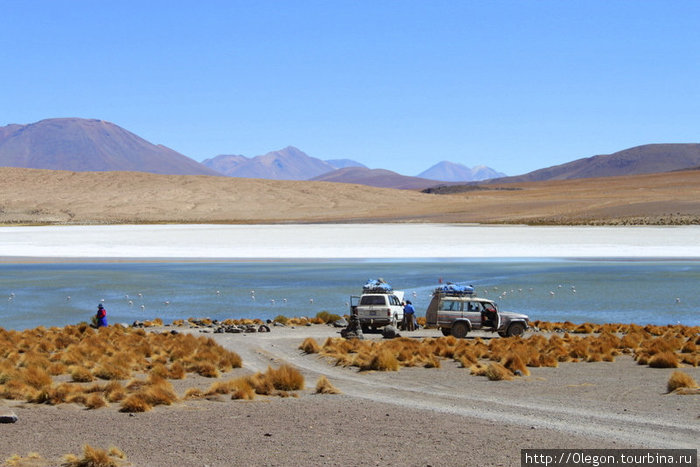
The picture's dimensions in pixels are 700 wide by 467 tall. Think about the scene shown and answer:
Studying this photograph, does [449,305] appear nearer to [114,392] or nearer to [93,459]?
[114,392]

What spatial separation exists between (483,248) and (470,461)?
4633 centimetres

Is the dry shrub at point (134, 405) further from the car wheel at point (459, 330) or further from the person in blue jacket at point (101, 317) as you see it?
the person in blue jacket at point (101, 317)

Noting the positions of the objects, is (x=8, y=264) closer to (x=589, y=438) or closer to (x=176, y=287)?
(x=176, y=287)

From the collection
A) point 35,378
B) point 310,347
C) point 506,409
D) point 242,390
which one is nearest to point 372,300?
point 310,347

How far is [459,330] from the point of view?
20.8 meters

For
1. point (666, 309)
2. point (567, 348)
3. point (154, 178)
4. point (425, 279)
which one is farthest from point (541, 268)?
point (154, 178)

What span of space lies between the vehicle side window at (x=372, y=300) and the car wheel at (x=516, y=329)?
134 inches

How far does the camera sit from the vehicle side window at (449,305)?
68.3 feet

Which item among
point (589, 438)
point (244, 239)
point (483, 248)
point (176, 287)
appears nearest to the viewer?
point (589, 438)

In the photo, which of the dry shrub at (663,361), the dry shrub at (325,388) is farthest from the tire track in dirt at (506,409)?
the dry shrub at (663,361)

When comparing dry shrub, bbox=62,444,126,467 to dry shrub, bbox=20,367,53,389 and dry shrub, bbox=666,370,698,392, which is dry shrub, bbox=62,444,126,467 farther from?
dry shrub, bbox=666,370,698,392

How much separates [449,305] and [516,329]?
1.64 metres

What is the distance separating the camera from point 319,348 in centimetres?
1795

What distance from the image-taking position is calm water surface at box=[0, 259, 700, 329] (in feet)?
91.8
